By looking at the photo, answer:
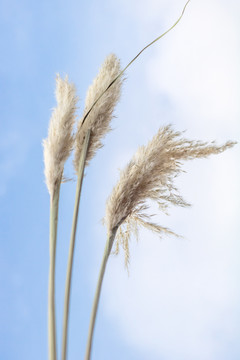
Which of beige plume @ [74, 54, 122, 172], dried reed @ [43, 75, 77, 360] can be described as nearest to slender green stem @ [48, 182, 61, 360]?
dried reed @ [43, 75, 77, 360]

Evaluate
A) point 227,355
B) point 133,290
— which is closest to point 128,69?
point 133,290

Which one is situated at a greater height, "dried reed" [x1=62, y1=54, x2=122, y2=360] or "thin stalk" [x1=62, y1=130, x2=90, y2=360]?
"dried reed" [x1=62, y1=54, x2=122, y2=360]

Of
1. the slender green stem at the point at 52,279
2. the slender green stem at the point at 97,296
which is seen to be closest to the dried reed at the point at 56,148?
the slender green stem at the point at 52,279

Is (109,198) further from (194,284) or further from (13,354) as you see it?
(194,284)

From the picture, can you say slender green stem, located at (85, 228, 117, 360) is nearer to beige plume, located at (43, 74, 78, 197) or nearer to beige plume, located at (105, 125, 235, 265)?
beige plume, located at (105, 125, 235, 265)

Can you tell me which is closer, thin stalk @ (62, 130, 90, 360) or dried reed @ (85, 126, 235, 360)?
thin stalk @ (62, 130, 90, 360)

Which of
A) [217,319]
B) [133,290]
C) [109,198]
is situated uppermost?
[109,198]
